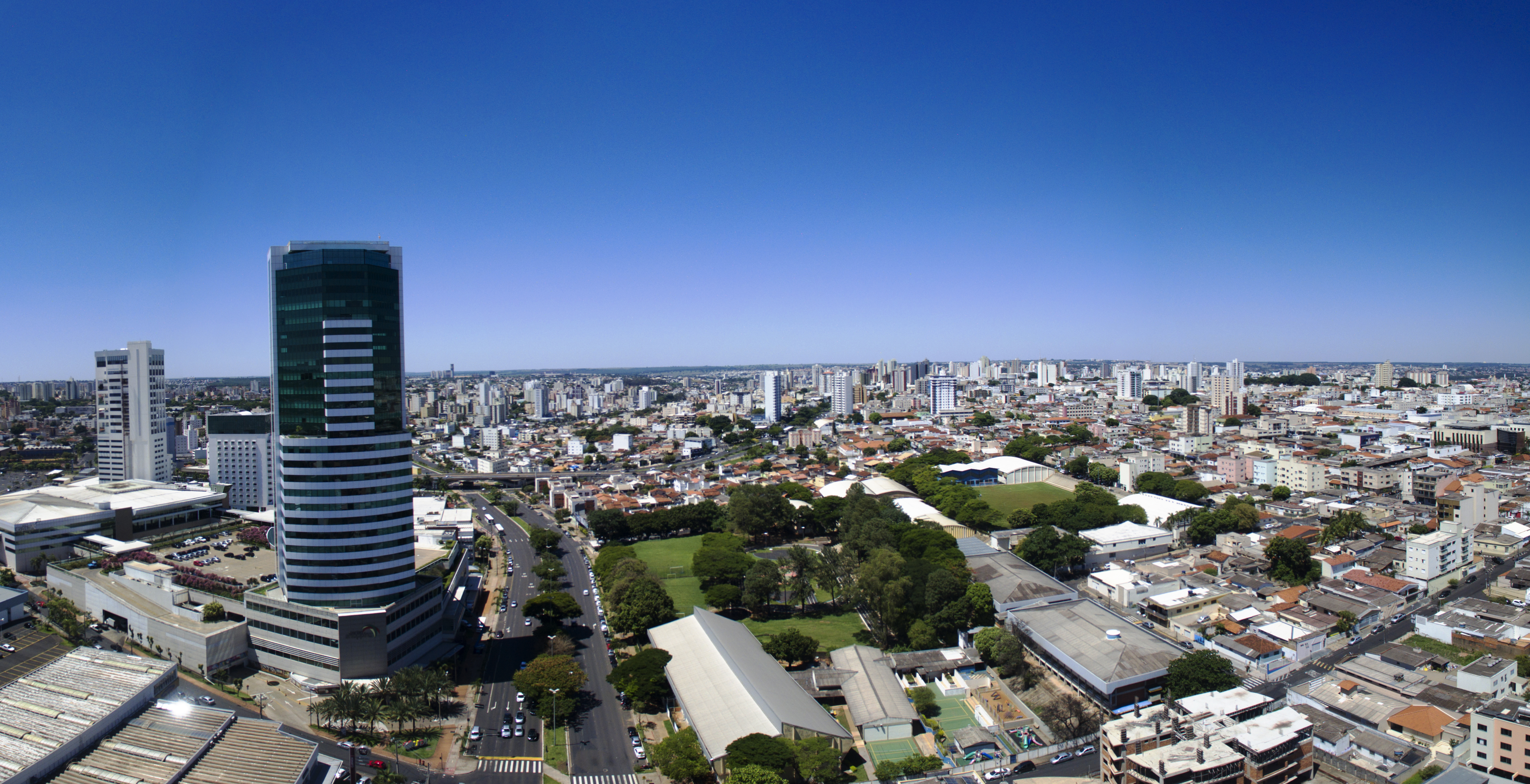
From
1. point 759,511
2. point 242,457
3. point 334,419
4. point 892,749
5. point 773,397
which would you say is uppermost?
point 334,419

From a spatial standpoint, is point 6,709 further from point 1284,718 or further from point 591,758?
point 1284,718

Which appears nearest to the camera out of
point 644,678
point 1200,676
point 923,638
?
point 1200,676

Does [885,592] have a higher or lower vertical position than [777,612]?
higher

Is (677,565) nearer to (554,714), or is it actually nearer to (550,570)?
(550,570)

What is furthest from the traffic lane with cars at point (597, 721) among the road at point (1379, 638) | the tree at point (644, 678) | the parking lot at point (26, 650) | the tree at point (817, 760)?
the road at point (1379, 638)

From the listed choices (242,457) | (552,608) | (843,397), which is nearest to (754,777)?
(552,608)

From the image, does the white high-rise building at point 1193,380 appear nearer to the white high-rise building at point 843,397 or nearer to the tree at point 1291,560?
the white high-rise building at point 843,397

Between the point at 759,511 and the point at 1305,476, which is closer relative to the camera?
the point at 759,511

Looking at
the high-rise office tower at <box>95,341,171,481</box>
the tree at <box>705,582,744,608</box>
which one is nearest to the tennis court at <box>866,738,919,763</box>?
the tree at <box>705,582,744,608</box>
